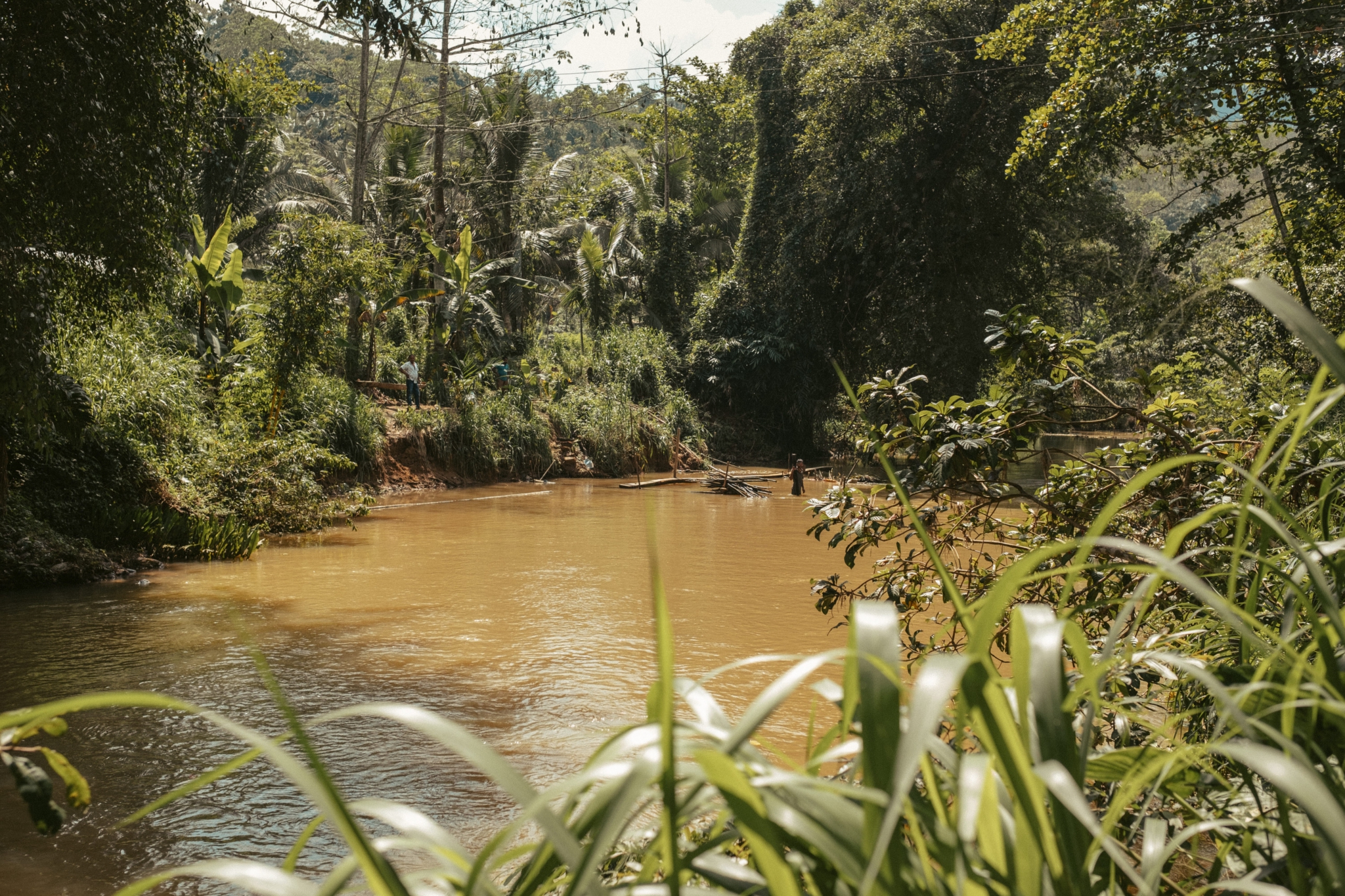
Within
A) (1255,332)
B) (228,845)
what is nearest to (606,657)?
(228,845)

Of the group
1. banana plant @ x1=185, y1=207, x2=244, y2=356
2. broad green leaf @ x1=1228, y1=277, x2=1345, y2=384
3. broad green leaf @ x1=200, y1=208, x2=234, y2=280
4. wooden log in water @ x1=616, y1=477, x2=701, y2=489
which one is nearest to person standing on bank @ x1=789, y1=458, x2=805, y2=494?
wooden log in water @ x1=616, y1=477, x2=701, y2=489

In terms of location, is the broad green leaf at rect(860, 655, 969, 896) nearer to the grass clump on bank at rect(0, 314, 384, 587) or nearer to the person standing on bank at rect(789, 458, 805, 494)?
the grass clump on bank at rect(0, 314, 384, 587)

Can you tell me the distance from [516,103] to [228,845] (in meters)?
24.2

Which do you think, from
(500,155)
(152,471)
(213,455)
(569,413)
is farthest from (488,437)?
(500,155)

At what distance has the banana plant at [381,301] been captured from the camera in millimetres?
17250

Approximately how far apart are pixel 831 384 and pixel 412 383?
39.8 ft

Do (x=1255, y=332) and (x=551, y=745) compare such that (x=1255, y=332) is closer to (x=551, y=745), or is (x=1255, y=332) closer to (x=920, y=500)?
(x=920, y=500)

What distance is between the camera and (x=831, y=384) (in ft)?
85.0

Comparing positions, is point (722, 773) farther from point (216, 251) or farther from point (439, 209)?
point (439, 209)

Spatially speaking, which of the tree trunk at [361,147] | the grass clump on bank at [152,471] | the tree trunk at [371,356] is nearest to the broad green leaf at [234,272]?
the grass clump on bank at [152,471]

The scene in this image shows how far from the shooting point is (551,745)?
5234 mm

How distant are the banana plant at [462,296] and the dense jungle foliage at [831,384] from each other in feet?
0.44

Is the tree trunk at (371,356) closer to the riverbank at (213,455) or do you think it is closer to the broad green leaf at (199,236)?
the riverbank at (213,455)

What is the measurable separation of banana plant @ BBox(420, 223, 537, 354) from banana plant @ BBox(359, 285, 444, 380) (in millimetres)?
427
